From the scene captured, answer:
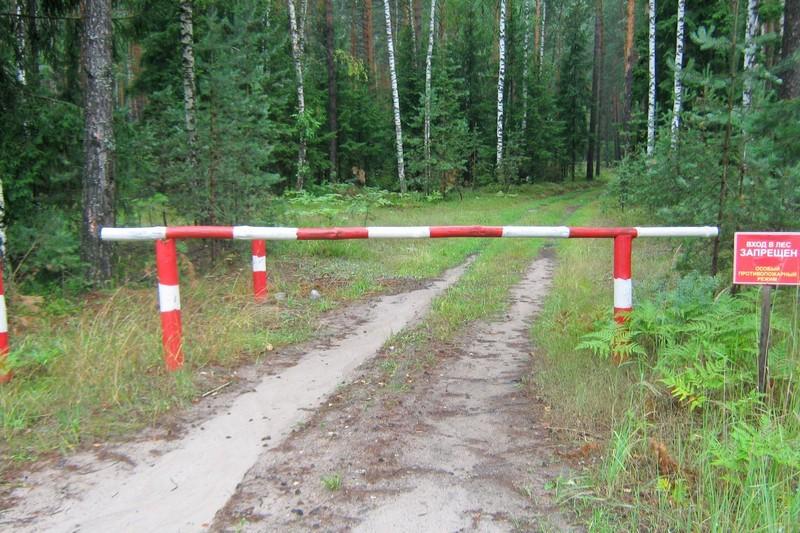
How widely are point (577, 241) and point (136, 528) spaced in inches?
526

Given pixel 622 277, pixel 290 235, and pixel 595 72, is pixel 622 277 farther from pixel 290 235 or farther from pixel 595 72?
pixel 595 72

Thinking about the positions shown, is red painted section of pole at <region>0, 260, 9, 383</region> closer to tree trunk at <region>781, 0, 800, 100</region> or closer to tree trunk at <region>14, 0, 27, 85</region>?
tree trunk at <region>14, 0, 27, 85</region>

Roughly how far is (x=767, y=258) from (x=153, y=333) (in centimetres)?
492

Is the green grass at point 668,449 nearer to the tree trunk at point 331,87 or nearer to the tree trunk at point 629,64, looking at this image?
the tree trunk at point 331,87

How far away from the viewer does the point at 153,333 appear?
5285mm

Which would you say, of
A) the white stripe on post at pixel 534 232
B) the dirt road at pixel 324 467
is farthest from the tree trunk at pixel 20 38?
the white stripe on post at pixel 534 232

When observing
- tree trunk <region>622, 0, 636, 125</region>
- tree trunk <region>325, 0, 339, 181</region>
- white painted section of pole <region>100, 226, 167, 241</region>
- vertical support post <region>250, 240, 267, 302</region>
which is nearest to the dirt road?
white painted section of pole <region>100, 226, 167, 241</region>

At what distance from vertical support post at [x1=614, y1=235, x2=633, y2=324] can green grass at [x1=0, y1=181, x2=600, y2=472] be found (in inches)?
77.5

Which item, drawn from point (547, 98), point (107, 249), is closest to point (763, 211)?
point (107, 249)

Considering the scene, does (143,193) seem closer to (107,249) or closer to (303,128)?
(107,249)

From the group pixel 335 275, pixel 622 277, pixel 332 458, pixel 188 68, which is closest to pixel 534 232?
pixel 622 277

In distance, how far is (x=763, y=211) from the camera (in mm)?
5562

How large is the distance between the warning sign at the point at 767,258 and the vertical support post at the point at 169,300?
13.9 ft

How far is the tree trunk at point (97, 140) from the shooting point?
697cm
